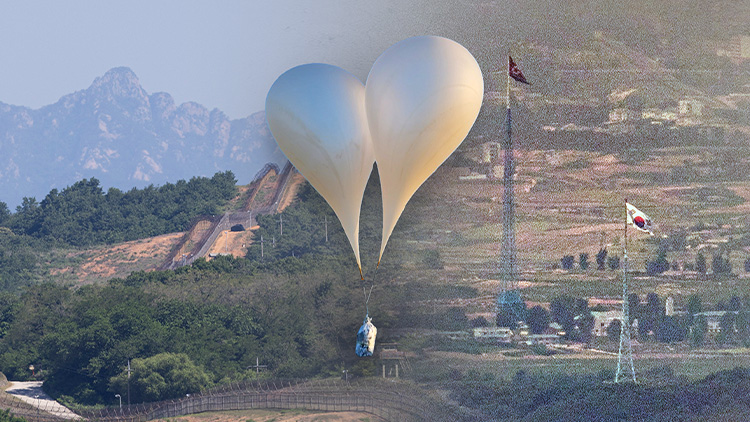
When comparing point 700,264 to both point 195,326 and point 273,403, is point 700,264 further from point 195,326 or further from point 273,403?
point 273,403

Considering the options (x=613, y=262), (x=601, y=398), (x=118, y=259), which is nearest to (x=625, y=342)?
(x=601, y=398)

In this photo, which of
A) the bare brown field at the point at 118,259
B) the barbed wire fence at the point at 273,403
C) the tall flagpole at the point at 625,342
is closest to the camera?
the barbed wire fence at the point at 273,403

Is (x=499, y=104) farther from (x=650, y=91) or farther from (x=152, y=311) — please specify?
(x=152, y=311)

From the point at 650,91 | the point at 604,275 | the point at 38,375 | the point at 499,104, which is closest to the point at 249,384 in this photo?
the point at 38,375

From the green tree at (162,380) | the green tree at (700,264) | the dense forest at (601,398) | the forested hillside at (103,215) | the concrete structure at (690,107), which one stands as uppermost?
the concrete structure at (690,107)

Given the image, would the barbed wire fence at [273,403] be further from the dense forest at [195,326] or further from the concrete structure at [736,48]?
the concrete structure at [736,48]

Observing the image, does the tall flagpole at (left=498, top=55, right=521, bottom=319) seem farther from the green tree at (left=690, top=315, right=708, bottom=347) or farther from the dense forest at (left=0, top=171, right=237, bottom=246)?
the dense forest at (left=0, top=171, right=237, bottom=246)

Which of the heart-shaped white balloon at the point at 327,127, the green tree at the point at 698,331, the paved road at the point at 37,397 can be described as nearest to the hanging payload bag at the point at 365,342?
the heart-shaped white balloon at the point at 327,127
